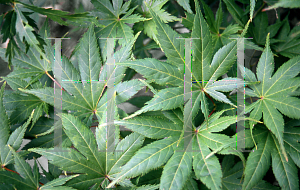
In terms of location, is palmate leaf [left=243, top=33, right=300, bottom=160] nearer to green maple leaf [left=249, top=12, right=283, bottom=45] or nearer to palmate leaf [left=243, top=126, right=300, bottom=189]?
palmate leaf [left=243, top=126, right=300, bottom=189]

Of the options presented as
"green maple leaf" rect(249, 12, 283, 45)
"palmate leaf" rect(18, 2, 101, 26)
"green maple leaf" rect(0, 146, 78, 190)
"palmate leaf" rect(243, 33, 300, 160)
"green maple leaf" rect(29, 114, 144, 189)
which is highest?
"palmate leaf" rect(18, 2, 101, 26)

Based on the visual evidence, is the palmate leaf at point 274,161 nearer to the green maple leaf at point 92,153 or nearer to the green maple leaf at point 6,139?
the green maple leaf at point 92,153

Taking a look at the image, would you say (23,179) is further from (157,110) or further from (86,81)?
(157,110)

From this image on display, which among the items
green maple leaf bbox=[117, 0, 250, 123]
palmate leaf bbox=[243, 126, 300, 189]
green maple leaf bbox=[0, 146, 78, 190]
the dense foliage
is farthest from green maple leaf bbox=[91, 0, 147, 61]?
palmate leaf bbox=[243, 126, 300, 189]

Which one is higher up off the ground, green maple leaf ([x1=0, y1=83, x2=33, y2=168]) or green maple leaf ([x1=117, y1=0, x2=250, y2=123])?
green maple leaf ([x1=117, y1=0, x2=250, y2=123])

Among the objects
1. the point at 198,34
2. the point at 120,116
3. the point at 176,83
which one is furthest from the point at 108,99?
the point at 198,34

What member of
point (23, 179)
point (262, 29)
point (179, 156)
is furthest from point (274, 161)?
point (23, 179)

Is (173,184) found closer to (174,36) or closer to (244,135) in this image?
(244,135)
